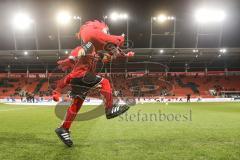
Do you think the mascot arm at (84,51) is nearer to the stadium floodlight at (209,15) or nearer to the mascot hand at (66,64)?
the mascot hand at (66,64)

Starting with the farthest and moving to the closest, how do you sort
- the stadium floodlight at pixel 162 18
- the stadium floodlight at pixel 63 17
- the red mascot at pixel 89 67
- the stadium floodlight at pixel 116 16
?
the stadium floodlight at pixel 162 18, the stadium floodlight at pixel 116 16, the stadium floodlight at pixel 63 17, the red mascot at pixel 89 67

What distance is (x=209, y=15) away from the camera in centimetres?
4925

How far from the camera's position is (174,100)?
45.4 meters

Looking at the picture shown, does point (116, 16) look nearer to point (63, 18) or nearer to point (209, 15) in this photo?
point (63, 18)

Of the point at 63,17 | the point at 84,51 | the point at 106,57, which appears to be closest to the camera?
the point at 84,51

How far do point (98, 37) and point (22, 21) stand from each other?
43.2m

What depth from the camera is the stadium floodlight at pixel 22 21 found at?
46688 mm

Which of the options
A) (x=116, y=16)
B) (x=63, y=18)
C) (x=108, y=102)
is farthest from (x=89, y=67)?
(x=116, y=16)

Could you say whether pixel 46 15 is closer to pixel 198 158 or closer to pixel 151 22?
pixel 151 22

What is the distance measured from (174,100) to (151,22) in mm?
12968

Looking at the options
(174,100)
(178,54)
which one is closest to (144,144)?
(174,100)

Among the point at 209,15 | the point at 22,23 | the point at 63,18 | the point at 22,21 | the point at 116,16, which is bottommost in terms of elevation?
the point at 22,23

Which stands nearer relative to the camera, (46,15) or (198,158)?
(198,158)

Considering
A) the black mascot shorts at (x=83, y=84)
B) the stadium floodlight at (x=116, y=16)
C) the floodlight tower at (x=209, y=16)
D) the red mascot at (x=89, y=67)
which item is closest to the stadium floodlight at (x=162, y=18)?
the floodlight tower at (x=209, y=16)
